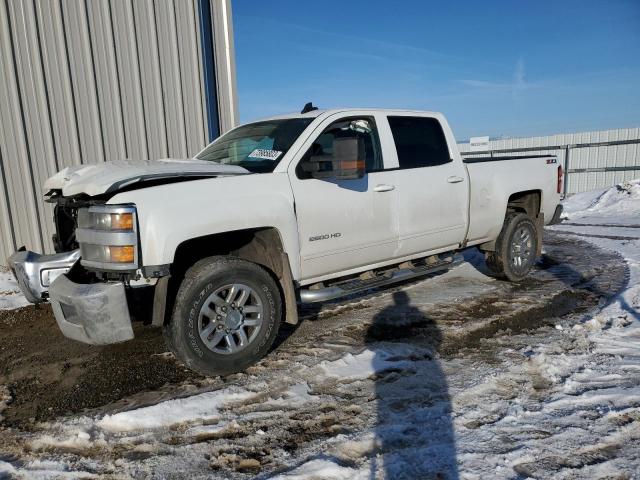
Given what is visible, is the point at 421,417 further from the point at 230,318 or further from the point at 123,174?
the point at 123,174

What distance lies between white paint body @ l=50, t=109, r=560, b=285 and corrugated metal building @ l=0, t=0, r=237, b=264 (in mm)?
4229

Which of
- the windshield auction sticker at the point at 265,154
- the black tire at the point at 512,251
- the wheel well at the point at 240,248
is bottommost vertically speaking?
the black tire at the point at 512,251

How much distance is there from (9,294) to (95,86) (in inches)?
135

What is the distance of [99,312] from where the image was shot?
117 inches

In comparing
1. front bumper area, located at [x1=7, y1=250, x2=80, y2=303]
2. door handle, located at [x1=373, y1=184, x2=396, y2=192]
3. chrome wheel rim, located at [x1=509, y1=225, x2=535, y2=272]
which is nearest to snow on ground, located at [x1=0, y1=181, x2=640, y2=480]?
front bumper area, located at [x1=7, y1=250, x2=80, y2=303]

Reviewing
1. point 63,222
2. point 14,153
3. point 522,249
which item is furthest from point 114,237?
point 14,153

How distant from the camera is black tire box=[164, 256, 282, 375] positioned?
3283mm

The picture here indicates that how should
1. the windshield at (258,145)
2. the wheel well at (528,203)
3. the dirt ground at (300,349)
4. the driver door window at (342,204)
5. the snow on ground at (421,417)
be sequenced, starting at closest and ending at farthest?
1. the snow on ground at (421,417)
2. the dirt ground at (300,349)
3. the driver door window at (342,204)
4. the windshield at (258,145)
5. the wheel well at (528,203)

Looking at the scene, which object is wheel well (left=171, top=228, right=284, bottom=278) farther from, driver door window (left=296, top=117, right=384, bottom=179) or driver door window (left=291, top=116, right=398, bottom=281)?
driver door window (left=296, top=117, right=384, bottom=179)

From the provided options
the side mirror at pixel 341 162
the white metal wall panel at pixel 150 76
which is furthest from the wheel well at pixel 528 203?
the white metal wall panel at pixel 150 76

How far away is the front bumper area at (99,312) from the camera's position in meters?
2.98

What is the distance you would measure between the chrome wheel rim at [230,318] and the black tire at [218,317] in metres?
0.01

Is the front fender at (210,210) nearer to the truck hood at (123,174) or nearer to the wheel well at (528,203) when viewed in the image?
the truck hood at (123,174)

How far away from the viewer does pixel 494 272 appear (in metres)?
5.99
